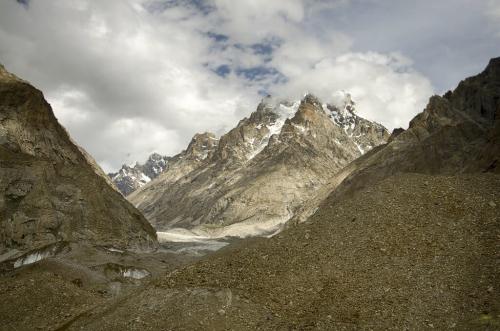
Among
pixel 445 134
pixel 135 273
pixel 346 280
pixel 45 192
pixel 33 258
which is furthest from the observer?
pixel 445 134

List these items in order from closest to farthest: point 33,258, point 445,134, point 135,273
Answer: point 135,273 < point 33,258 < point 445,134

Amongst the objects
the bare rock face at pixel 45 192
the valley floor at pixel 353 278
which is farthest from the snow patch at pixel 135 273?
the valley floor at pixel 353 278

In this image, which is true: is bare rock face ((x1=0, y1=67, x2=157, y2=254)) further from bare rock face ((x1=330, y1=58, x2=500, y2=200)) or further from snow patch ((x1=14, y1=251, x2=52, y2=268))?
bare rock face ((x1=330, y1=58, x2=500, y2=200))

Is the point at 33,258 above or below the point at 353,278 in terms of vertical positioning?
above

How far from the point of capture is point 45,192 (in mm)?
78375

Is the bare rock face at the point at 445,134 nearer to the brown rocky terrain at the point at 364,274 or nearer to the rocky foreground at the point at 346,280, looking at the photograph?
the brown rocky terrain at the point at 364,274

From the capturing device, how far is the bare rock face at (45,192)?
71875 mm

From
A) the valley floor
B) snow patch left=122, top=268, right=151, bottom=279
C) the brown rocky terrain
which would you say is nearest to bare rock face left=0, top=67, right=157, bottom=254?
snow patch left=122, top=268, right=151, bottom=279

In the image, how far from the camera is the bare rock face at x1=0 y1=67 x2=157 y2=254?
71.9 meters

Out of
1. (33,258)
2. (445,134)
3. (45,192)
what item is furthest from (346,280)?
(445,134)

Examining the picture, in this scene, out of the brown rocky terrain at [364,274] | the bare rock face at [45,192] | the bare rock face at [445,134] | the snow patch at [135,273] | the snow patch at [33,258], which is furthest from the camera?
the bare rock face at [445,134]

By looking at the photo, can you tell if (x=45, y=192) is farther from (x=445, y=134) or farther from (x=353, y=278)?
(x=445, y=134)

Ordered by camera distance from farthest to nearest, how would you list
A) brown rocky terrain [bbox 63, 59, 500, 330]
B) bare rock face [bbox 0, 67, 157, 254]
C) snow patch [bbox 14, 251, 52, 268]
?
1. bare rock face [bbox 0, 67, 157, 254]
2. snow patch [bbox 14, 251, 52, 268]
3. brown rocky terrain [bbox 63, 59, 500, 330]

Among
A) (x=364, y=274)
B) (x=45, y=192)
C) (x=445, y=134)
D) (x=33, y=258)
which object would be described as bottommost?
(x=364, y=274)
